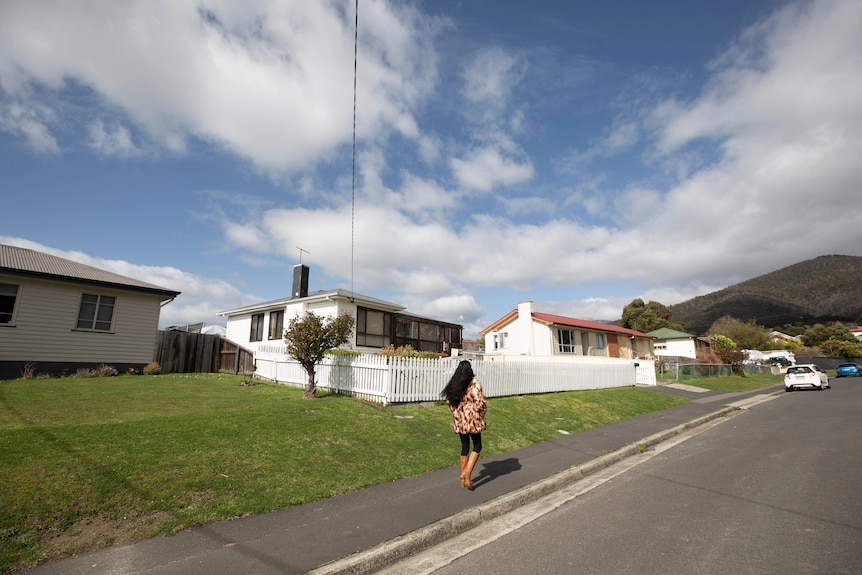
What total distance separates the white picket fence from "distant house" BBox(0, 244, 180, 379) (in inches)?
190

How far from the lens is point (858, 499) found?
17.7ft

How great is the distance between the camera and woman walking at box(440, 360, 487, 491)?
5910 millimetres

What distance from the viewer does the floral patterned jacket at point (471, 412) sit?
19.5ft

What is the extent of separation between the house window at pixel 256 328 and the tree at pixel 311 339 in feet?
46.0

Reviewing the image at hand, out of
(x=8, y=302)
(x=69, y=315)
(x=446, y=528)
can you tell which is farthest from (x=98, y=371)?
(x=446, y=528)

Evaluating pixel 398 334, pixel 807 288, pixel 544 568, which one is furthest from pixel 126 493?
pixel 807 288

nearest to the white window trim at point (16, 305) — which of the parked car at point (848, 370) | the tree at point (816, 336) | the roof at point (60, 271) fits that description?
the roof at point (60, 271)

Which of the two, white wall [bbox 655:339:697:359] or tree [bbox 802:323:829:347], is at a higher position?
tree [bbox 802:323:829:347]

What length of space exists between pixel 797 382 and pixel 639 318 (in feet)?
145

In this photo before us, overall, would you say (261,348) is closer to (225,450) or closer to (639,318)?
(225,450)

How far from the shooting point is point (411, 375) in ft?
37.7

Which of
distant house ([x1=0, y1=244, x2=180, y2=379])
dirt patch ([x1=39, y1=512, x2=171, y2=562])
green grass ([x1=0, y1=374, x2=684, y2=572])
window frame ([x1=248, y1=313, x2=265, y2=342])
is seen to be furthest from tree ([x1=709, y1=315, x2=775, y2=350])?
dirt patch ([x1=39, y1=512, x2=171, y2=562])

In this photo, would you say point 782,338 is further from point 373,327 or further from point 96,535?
point 96,535

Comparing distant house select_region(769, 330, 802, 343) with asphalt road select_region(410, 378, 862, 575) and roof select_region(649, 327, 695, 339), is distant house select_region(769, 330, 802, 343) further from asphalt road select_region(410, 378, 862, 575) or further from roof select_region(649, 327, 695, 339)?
asphalt road select_region(410, 378, 862, 575)
